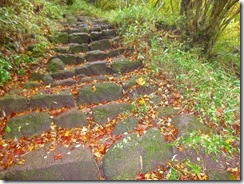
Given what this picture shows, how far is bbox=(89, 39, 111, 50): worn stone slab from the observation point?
6.15 metres

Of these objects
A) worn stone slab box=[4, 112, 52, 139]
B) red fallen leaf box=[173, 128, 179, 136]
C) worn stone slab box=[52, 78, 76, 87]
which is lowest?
worn stone slab box=[4, 112, 52, 139]

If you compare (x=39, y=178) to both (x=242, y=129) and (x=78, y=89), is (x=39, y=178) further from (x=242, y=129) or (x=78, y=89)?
(x=242, y=129)

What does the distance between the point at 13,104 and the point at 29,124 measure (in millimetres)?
645

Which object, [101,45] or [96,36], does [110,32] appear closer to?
[96,36]

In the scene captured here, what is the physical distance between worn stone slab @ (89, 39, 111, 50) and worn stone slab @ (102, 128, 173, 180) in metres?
3.50

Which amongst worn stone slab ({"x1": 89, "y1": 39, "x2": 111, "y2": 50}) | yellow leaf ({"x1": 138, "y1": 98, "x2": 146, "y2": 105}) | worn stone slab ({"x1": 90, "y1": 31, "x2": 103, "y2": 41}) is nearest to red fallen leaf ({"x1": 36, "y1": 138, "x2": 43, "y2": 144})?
yellow leaf ({"x1": 138, "y1": 98, "x2": 146, "y2": 105})

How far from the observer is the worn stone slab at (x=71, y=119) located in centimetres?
363

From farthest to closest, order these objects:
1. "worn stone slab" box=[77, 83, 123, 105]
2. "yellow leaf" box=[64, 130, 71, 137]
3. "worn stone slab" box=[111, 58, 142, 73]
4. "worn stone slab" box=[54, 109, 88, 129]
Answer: "worn stone slab" box=[111, 58, 142, 73], "worn stone slab" box=[77, 83, 123, 105], "worn stone slab" box=[54, 109, 88, 129], "yellow leaf" box=[64, 130, 71, 137]

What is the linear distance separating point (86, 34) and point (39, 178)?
4841mm

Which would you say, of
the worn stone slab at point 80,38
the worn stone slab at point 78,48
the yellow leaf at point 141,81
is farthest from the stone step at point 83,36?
the yellow leaf at point 141,81

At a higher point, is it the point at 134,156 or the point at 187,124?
the point at 187,124

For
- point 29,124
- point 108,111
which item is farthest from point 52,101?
point 108,111

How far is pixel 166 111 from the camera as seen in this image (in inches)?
142

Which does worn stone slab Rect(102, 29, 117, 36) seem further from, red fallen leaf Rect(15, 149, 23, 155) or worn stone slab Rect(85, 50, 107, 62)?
red fallen leaf Rect(15, 149, 23, 155)
